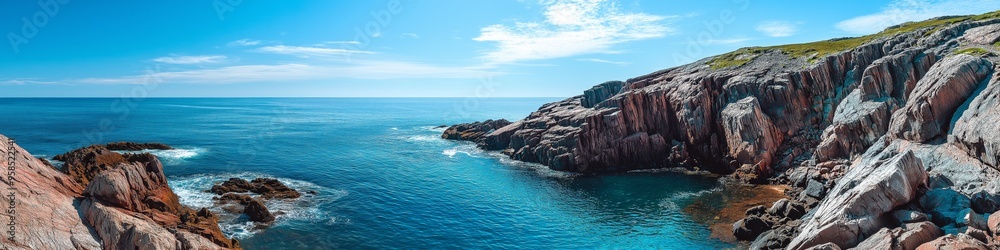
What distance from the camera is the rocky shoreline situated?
92.2ft

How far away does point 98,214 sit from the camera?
103 feet

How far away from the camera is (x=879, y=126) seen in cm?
5712

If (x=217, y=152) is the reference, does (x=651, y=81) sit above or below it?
above

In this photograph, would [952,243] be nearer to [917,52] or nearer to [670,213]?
[670,213]

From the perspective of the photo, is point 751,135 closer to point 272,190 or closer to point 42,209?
point 272,190

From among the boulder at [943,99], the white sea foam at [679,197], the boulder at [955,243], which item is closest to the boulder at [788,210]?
the white sea foam at [679,197]

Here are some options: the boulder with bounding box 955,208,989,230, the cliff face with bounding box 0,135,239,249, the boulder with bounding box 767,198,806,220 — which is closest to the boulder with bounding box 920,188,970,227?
the boulder with bounding box 955,208,989,230

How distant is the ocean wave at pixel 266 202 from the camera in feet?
151

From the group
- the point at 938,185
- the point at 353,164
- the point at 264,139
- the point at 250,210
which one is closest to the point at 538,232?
the point at 250,210

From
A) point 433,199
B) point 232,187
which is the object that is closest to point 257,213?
point 232,187

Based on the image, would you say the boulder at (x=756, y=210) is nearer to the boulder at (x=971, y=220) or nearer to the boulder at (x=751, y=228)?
the boulder at (x=751, y=228)

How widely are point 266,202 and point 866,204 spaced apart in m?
57.0

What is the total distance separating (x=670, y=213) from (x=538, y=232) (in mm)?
15807

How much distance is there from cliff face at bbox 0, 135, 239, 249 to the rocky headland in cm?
4350
